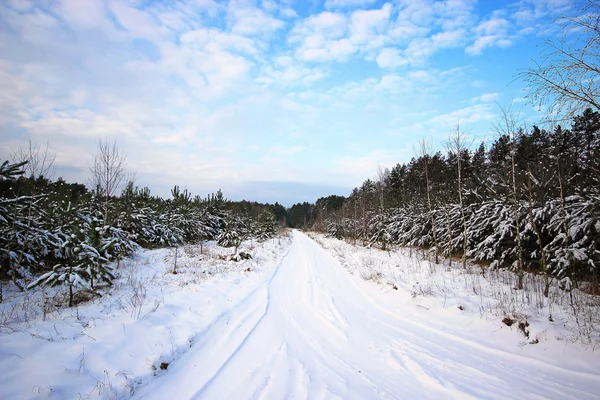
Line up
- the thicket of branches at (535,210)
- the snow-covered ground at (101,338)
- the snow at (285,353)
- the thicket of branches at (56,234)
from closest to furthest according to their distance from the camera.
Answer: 1. the snow-covered ground at (101,338)
2. the snow at (285,353)
3. the thicket of branches at (56,234)
4. the thicket of branches at (535,210)

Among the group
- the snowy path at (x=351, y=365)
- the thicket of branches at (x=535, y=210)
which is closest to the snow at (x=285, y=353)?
the snowy path at (x=351, y=365)

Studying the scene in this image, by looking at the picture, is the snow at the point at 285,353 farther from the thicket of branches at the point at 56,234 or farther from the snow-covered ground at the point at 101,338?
the thicket of branches at the point at 56,234

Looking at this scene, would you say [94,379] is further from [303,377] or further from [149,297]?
[149,297]

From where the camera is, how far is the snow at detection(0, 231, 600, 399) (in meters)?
3.27

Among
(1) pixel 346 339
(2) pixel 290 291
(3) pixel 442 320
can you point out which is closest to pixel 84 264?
(2) pixel 290 291

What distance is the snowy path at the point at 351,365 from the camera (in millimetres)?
3305

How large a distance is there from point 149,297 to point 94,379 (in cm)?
376

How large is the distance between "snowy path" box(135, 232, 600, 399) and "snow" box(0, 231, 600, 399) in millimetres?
20

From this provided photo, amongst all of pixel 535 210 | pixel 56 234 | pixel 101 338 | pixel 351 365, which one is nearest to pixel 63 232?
pixel 56 234

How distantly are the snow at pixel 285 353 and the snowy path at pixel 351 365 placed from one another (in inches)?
0.8

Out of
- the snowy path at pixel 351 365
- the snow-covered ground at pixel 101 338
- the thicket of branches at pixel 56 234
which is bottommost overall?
the snowy path at pixel 351 365

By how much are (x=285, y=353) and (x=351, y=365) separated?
114 centimetres

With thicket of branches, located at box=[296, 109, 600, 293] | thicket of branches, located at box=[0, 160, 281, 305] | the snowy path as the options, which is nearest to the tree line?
thicket of branches, located at box=[0, 160, 281, 305]

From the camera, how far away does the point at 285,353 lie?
431 cm
